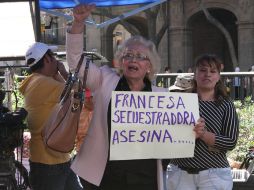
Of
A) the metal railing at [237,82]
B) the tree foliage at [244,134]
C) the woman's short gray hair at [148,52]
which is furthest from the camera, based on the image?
the metal railing at [237,82]

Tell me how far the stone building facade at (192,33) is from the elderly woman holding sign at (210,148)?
19.3 metres

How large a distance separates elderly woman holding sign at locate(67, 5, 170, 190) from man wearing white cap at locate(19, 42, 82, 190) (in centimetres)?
71

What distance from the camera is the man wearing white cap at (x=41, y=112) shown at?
4.19 meters

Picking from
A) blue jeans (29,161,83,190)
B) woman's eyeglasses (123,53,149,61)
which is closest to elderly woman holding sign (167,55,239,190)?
woman's eyeglasses (123,53,149,61)

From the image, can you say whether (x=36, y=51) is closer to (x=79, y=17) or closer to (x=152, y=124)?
(x=79, y=17)

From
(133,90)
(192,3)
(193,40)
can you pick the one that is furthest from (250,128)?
(193,40)

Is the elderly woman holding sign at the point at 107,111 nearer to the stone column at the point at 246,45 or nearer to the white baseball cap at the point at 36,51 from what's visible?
the white baseball cap at the point at 36,51

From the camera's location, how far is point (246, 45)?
26.5 metres

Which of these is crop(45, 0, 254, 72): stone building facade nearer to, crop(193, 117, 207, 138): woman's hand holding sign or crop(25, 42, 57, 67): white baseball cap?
crop(25, 42, 57, 67): white baseball cap

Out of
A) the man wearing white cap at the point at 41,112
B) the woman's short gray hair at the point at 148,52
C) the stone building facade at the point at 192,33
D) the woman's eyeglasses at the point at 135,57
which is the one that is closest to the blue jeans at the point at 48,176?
the man wearing white cap at the point at 41,112

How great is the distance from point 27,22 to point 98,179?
1.88 metres

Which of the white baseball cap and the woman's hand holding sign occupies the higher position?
the white baseball cap

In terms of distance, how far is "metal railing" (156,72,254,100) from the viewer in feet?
36.1

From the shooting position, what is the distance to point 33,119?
421 cm
